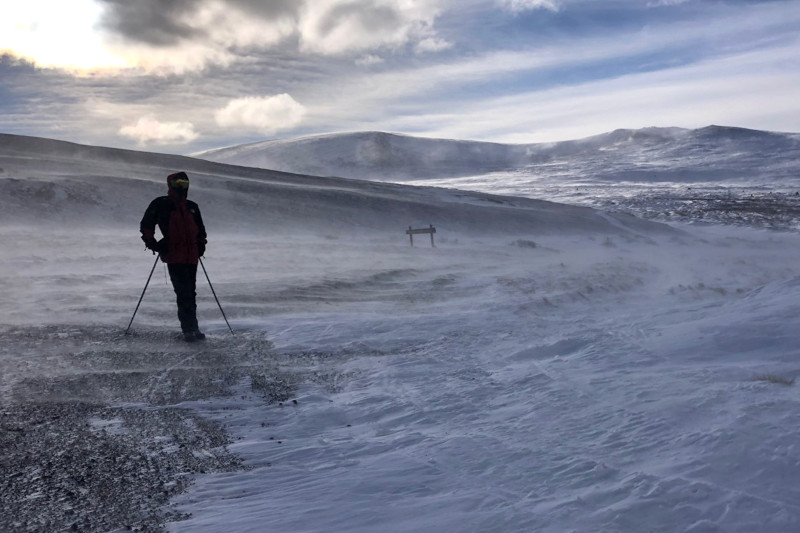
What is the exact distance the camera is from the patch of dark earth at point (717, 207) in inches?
1660

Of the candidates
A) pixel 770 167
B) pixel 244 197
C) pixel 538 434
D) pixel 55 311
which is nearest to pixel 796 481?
pixel 538 434

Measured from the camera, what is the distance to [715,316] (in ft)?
28.9

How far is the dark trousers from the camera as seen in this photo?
938cm

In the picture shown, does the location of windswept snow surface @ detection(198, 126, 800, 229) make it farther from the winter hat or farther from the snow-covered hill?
the winter hat

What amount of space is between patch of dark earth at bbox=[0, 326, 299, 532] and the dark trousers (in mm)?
281

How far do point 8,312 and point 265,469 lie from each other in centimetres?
772

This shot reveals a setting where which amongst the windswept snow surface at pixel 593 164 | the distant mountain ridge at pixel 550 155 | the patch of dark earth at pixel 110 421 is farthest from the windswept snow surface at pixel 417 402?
the distant mountain ridge at pixel 550 155

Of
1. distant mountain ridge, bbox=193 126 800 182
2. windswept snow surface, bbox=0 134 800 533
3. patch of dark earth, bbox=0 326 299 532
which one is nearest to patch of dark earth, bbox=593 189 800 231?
distant mountain ridge, bbox=193 126 800 182

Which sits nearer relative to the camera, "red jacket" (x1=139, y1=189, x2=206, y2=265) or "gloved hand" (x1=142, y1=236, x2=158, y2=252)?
"gloved hand" (x1=142, y1=236, x2=158, y2=252)

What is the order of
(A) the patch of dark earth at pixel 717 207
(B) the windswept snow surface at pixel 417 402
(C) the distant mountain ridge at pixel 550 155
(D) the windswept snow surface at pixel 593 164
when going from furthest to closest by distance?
(C) the distant mountain ridge at pixel 550 155 < (D) the windswept snow surface at pixel 593 164 < (A) the patch of dark earth at pixel 717 207 < (B) the windswept snow surface at pixel 417 402

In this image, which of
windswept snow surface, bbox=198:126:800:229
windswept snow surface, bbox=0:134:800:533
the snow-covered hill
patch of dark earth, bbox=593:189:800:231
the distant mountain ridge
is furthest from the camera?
the distant mountain ridge

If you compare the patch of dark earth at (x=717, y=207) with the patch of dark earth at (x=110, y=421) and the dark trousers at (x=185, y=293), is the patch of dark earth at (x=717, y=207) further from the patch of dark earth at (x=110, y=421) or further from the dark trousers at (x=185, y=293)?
the patch of dark earth at (x=110, y=421)

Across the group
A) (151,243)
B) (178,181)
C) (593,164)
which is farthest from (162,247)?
(593,164)

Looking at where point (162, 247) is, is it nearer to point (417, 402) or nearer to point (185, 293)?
point (185, 293)
